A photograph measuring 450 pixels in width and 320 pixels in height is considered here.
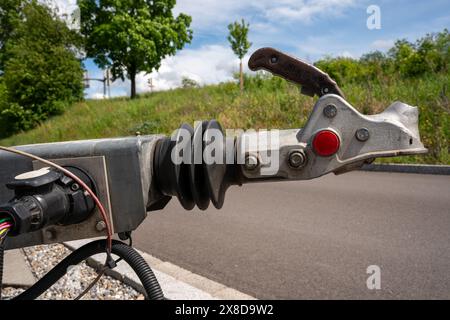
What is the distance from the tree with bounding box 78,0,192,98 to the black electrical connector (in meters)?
28.5

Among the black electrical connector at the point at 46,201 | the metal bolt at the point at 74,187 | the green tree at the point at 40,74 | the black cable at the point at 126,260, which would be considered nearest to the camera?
the black electrical connector at the point at 46,201

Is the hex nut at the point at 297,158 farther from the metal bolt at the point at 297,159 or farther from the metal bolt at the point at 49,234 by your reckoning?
the metal bolt at the point at 49,234

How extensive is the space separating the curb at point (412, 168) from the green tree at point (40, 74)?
23.6m

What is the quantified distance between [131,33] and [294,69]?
28857 millimetres

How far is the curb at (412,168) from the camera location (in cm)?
771

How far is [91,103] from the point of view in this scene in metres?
26.2

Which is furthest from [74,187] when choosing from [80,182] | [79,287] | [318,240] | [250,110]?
[250,110]

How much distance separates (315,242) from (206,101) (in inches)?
551

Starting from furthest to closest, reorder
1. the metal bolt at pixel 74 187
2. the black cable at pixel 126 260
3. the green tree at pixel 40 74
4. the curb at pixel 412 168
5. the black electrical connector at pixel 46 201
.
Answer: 1. the green tree at pixel 40 74
2. the curb at pixel 412 168
3. the black cable at pixel 126 260
4. the metal bolt at pixel 74 187
5. the black electrical connector at pixel 46 201

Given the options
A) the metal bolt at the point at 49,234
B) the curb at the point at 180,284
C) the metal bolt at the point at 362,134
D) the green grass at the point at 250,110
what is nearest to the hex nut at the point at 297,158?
the metal bolt at the point at 362,134

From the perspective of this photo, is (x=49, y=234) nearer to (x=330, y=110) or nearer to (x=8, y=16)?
(x=330, y=110)

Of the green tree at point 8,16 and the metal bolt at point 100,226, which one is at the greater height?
the green tree at point 8,16

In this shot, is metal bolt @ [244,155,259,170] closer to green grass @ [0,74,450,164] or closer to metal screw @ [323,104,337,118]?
metal screw @ [323,104,337,118]

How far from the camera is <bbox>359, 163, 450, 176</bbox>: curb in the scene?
7.71 m
